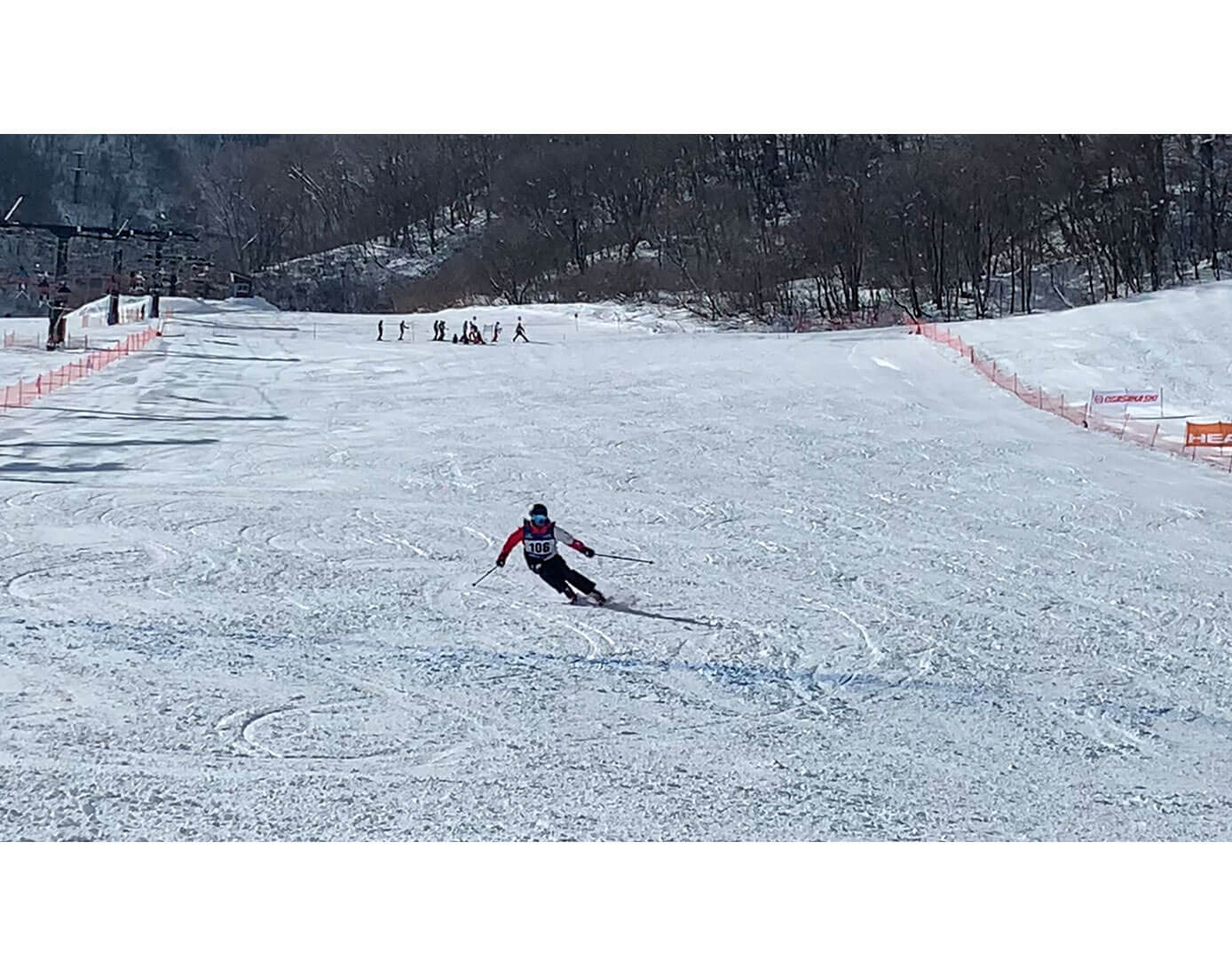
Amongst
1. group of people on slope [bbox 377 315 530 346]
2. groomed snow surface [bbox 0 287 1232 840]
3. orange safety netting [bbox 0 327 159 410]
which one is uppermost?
group of people on slope [bbox 377 315 530 346]

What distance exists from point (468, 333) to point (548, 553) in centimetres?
2002

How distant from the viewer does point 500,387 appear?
22.1m

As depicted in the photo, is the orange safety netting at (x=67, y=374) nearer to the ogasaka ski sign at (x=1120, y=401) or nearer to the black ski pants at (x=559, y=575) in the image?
the black ski pants at (x=559, y=575)

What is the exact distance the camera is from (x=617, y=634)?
30.8 feet

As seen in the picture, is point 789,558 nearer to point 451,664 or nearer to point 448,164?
point 451,664

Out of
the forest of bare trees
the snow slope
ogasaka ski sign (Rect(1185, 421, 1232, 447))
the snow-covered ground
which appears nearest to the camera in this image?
the forest of bare trees

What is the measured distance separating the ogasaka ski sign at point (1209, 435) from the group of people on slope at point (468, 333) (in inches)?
594

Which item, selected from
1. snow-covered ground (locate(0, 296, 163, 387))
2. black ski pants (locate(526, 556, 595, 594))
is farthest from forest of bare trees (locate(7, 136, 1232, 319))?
snow-covered ground (locate(0, 296, 163, 387))

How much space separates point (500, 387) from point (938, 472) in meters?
8.99

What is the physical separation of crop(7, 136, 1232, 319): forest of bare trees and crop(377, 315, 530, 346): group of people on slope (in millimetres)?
3904

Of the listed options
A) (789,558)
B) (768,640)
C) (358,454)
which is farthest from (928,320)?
(768,640)

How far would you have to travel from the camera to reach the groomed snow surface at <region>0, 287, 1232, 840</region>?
691cm

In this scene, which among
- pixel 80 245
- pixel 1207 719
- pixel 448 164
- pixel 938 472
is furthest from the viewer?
pixel 80 245

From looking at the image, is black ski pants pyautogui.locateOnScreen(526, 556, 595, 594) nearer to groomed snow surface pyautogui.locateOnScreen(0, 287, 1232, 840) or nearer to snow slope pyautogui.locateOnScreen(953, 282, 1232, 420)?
groomed snow surface pyautogui.locateOnScreen(0, 287, 1232, 840)
